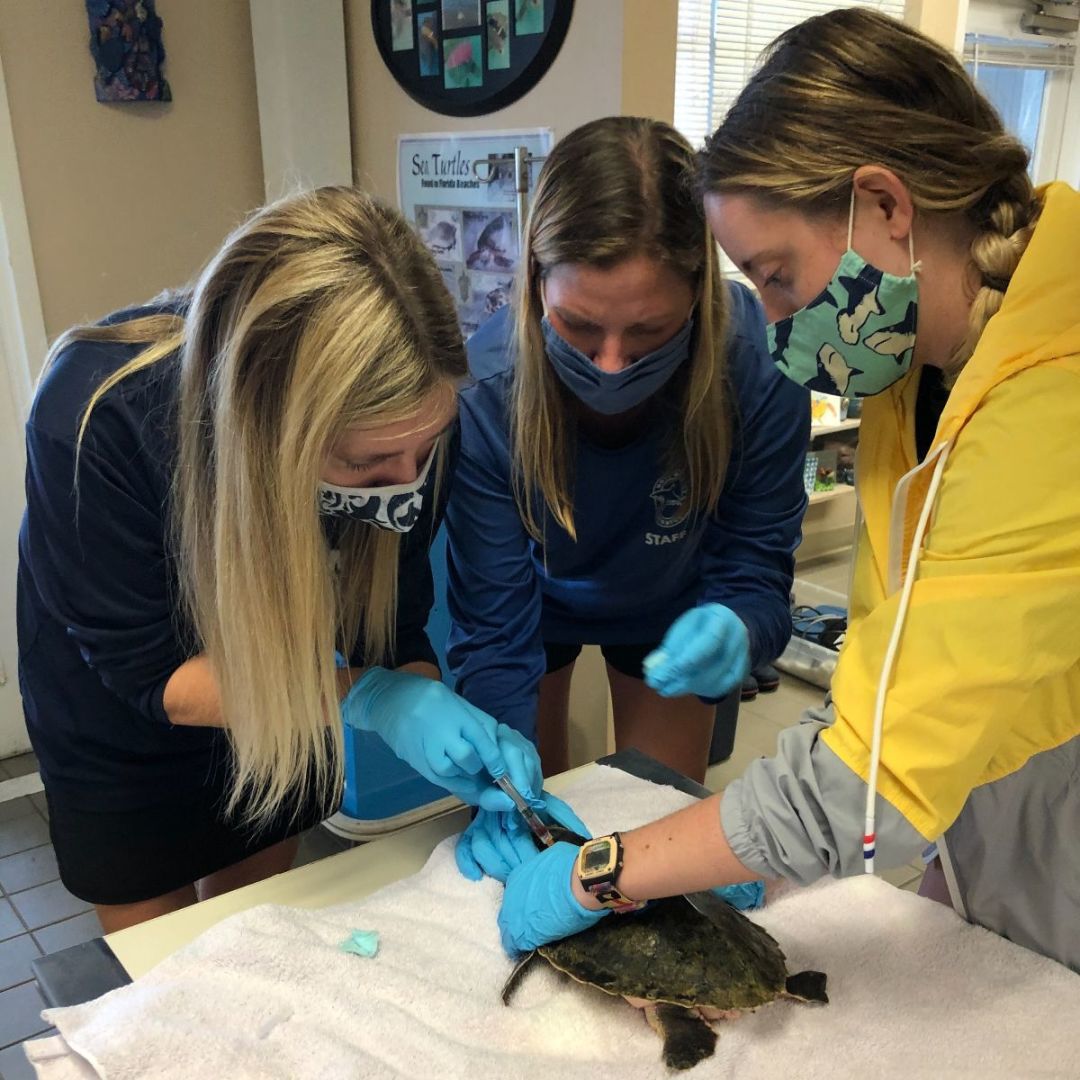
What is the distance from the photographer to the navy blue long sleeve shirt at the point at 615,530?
1.34 m

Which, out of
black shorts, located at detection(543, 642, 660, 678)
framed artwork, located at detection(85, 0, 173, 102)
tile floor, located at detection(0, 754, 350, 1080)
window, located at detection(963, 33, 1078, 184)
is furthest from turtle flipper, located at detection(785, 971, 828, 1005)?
window, located at detection(963, 33, 1078, 184)

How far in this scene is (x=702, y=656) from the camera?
49.9 inches

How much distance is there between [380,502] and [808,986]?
2.20ft

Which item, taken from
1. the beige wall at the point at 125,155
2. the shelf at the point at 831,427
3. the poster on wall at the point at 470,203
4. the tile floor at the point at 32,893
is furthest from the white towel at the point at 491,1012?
the shelf at the point at 831,427

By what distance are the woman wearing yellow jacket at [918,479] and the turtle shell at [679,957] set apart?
0.04m

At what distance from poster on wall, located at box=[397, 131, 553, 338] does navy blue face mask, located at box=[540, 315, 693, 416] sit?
0.80 metres

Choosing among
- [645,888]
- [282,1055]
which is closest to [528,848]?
[645,888]

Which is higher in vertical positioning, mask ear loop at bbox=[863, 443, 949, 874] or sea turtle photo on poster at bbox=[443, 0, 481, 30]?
sea turtle photo on poster at bbox=[443, 0, 481, 30]

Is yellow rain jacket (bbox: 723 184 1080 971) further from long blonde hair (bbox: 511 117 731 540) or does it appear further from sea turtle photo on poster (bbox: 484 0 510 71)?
sea turtle photo on poster (bbox: 484 0 510 71)

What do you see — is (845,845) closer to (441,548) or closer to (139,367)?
(139,367)

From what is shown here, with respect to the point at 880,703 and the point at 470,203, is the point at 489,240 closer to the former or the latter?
the point at 470,203

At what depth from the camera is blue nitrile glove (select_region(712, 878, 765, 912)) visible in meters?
1.12

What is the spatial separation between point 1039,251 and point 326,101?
6.10 ft

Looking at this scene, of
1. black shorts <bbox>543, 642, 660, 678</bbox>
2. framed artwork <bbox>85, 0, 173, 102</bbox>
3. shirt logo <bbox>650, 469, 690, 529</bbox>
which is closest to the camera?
shirt logo <bbox>650, 469, 690, 529</bbox>
